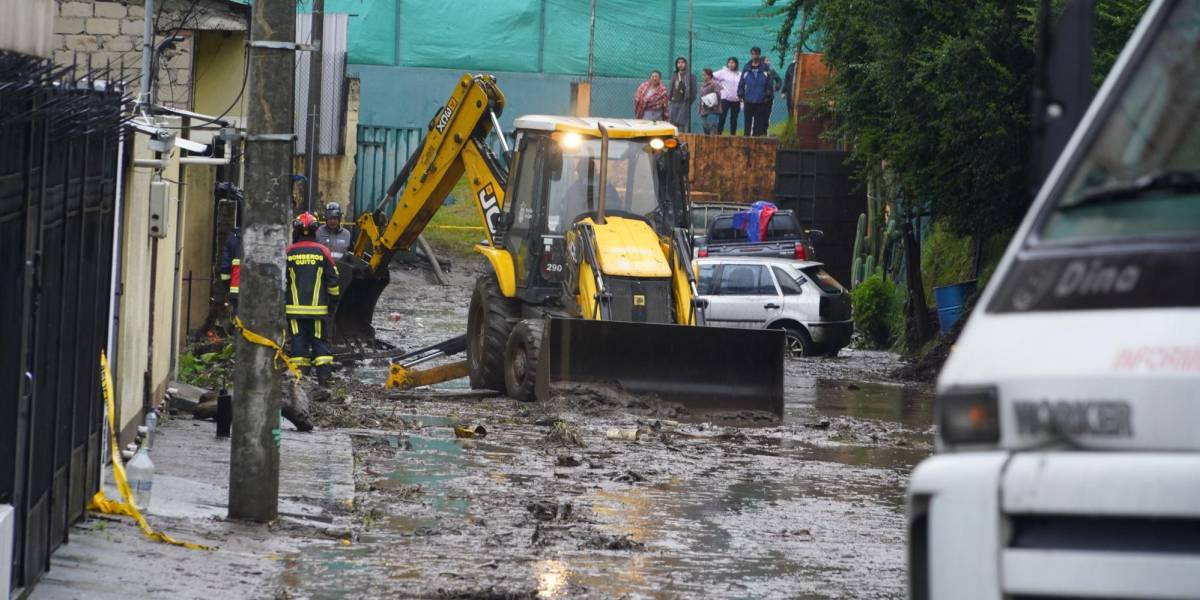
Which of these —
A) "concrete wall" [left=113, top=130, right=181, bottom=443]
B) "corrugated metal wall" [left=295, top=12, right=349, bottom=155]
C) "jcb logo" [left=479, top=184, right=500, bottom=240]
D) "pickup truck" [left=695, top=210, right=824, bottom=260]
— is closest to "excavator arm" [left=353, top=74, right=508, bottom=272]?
"jcb logo" [left=479, top=184, right=500, bottom=240]

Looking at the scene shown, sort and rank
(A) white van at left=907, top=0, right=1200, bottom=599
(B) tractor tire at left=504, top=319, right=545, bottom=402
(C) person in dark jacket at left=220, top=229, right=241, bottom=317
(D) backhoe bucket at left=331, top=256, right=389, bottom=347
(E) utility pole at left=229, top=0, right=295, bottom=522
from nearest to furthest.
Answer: (A) white van at left=907, top=0, right=1200, bottom=599 < (E) utility pole at left=229, top=0, right=295, bottom=522 < (B) tractor tire at left=504, top=319, right=545, bottom=402 < (C) person in dark jacket at left=220, top=229, right=241, bottom=317 < (D) backhoe bucket at left=331, top=256, right=389, bottom=347

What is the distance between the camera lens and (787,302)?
27.3 meters

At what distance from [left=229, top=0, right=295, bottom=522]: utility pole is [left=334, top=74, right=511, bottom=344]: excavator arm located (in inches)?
384

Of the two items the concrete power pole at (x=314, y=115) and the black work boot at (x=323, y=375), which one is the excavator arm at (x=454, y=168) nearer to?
the black work boot at (x=323, y=375)

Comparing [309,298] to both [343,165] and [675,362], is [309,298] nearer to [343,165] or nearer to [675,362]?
[675,362]

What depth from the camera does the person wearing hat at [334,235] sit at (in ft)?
78.0

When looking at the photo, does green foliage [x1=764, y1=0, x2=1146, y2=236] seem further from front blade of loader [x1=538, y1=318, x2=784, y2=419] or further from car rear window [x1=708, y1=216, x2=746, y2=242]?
car rear window [x1=708, y1=216, x2=746, y2=242]

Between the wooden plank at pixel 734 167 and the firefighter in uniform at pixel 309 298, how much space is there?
1861 centimetres

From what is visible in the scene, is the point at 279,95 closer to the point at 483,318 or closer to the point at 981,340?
the point at 981,340

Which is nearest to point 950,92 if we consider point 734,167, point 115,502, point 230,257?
point 230,257

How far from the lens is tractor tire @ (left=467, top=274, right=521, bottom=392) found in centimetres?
1970

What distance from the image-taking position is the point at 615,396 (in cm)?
1748

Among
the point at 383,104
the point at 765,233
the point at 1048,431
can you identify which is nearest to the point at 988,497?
the point at 1048,431

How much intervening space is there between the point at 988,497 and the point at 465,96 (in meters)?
Answer: 17.3
